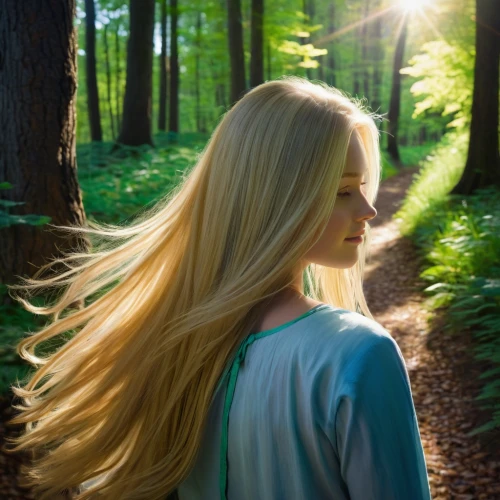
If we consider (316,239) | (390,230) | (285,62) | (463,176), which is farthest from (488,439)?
(285,62)

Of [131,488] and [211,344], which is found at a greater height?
[211,344]

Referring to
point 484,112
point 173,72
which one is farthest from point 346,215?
point 173,72

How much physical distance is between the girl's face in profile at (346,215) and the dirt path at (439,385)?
2938mm

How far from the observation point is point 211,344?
4.47ft

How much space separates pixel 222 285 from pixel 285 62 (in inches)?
899

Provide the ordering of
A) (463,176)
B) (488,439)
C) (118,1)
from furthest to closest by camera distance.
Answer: (118,1), (463,176), (488,439)

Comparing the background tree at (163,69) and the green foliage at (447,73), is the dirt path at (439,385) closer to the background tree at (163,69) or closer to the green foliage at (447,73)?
the green foliage at (447,73)

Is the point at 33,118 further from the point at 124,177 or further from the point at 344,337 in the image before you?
the point at 124,177

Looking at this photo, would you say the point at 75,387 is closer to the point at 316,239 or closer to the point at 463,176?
the point at 316,239

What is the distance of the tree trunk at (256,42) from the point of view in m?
14.0

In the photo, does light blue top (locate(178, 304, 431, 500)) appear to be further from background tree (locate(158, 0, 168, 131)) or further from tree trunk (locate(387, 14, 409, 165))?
tree trunk (locate(387, 14, 409, 165))

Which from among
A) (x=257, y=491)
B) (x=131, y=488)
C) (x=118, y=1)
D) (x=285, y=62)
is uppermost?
(x=118, y=1)

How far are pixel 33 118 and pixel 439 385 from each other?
400 centimetres

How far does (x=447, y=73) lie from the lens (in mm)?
11391
